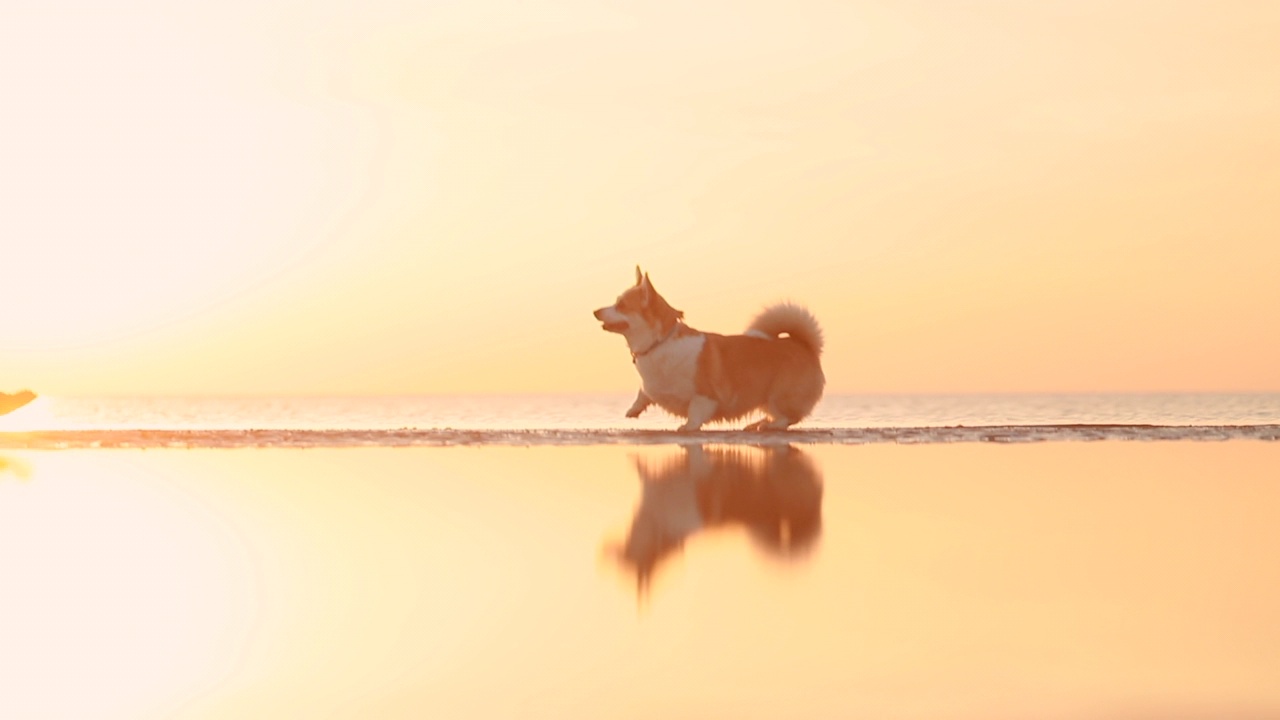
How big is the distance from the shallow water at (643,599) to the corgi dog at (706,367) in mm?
3812

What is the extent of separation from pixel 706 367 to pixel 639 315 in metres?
0.60

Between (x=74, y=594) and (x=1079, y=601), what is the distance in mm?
2220

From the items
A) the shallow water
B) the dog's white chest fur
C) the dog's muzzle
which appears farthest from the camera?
the dog's muzzle

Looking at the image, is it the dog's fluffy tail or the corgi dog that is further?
the dog's fluffy tail

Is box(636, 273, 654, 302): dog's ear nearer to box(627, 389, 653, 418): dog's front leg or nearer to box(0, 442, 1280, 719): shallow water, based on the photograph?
box(627, 389, 653, 418): dog's front leg

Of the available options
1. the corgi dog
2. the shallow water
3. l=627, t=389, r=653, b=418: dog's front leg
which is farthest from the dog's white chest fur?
the shallow water

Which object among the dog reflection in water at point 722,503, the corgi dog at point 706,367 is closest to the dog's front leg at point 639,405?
the corgi dog at point 706,367

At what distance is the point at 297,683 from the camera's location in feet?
7.72

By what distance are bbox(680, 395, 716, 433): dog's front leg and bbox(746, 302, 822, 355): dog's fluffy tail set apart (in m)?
1.02

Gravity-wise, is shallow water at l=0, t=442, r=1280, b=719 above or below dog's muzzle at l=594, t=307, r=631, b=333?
below

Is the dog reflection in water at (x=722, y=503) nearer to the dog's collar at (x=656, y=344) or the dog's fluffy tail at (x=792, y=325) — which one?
the dog's collar at (x=656, y=344)

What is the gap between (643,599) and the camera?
3039 millimetres

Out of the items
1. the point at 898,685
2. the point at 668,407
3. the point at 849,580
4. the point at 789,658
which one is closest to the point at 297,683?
the point at 789,658

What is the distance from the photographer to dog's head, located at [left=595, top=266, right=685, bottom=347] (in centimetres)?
978
